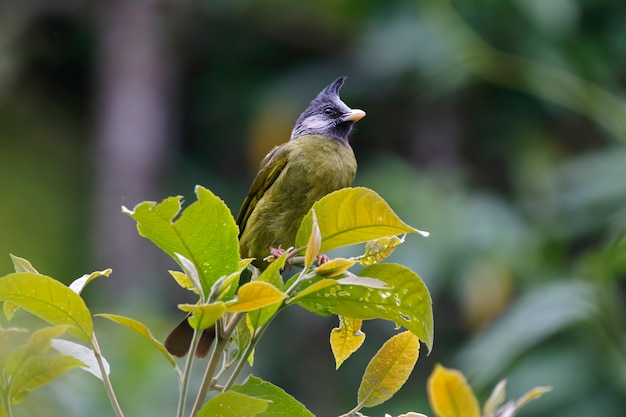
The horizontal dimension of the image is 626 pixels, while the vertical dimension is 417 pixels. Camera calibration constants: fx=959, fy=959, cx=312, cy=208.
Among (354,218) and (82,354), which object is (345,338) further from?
(82,354)

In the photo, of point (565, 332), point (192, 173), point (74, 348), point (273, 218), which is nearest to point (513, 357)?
point (565, 332)

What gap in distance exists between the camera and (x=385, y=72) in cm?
676

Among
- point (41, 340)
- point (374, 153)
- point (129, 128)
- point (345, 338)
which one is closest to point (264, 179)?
point (345, 338)

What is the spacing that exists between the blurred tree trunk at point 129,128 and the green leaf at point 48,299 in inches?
211

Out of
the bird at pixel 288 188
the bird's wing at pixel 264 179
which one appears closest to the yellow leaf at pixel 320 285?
the bird at pixel 288 188

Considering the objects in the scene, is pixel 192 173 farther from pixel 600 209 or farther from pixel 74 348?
pixel 74 348

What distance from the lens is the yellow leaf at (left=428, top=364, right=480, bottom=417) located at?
1.06m

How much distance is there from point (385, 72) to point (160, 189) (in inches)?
74.6

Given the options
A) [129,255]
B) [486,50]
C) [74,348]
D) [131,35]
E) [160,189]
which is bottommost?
[129,255]

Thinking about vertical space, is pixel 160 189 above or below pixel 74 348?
below

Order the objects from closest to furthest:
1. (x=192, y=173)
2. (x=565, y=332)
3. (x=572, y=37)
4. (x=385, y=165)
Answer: (x=565, y=332) < (x=385, y=165) < (x=572, y=37) < (x=192, y=173)

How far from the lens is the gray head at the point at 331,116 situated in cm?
316

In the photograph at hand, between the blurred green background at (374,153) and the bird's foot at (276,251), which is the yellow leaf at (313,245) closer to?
the bird's foot at (276,251)

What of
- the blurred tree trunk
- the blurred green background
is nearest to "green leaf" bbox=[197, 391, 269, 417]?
the blurred green background
